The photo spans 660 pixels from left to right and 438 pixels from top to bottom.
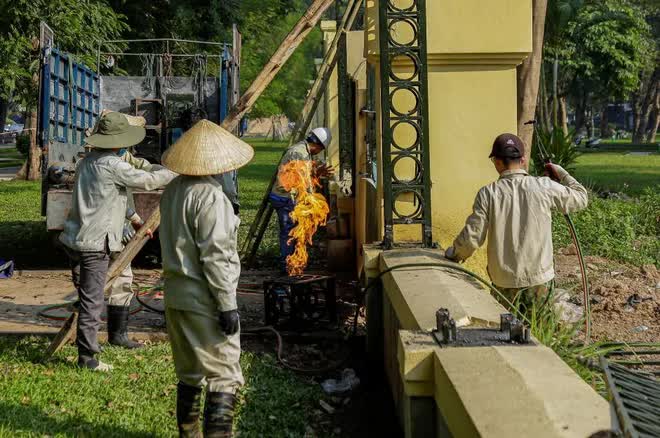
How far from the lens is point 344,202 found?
38.3 feet

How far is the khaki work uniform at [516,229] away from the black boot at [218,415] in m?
2.10

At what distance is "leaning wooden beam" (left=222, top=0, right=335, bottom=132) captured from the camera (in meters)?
7.25

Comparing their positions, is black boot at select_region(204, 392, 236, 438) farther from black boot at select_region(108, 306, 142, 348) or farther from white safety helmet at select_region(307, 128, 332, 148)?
white safety helmet at select_region(307, 128, 332, 148)

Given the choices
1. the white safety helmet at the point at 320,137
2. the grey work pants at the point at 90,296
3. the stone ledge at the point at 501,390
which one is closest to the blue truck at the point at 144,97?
the white safety helmet at the point at 320,137

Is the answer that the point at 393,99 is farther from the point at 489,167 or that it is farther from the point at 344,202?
the point at 344,202

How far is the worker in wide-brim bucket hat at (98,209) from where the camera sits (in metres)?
6.62

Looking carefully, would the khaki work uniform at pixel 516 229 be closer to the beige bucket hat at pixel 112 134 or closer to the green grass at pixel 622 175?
the beige bucket hat at pixel 112 134

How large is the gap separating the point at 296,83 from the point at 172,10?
149 ft

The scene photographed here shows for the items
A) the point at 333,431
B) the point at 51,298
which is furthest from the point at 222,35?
the point at 333,431

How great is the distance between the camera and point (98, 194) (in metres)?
6.68

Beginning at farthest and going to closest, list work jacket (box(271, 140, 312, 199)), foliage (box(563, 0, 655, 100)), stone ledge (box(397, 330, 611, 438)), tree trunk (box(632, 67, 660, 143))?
tree trunk (box(632, 67, 660, 143)) < foliage (box(563, 0, 655, 100)) < work jacket (box(271, 140, 312, 199)) < stone ledge (box(397, 330, 611, 438))

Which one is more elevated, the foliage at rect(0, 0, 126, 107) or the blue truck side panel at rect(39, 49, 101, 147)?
the foliage at rect(0, 0, 126, 107)

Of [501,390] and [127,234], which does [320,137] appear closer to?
[127,234]

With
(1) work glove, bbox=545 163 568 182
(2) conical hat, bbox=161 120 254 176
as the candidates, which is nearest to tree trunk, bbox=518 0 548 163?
(1) work glove, bbox=545 163 568 182
